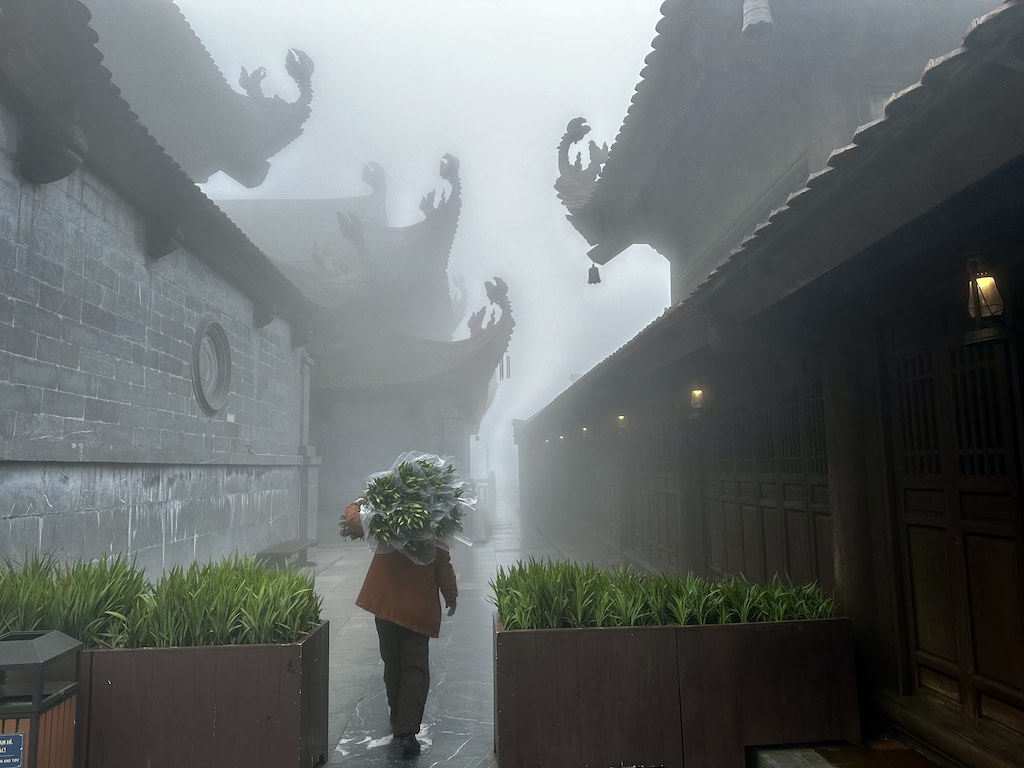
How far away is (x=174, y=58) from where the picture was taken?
43.0 feet

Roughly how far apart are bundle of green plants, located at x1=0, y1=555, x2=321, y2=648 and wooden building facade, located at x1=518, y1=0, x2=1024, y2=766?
323 cm

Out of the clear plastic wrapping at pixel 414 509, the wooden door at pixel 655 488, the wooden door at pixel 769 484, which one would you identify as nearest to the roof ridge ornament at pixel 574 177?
the wooden door at pixel 655 488

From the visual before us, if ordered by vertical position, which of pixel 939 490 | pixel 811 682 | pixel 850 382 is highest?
pixel 850 382

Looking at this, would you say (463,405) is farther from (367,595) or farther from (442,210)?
(367,595)

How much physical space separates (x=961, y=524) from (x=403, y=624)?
122 inches

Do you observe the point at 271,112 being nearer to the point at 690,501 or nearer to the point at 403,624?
the point at 690,501

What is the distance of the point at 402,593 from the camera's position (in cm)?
460

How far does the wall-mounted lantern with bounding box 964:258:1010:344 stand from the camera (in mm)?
3015

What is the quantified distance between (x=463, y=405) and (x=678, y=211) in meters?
11.3

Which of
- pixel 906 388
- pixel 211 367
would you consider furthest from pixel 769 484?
pixel 211 367

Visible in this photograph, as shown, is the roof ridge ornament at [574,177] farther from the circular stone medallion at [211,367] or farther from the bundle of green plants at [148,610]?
the bundle of green plants at [148,610]

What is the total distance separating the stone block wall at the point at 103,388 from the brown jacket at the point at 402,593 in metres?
3.07

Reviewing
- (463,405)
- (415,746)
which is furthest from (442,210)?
(415,746)

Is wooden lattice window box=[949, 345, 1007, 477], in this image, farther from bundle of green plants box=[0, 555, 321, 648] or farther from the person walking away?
bundle of green plants box=[0, 555, 321, 648]
